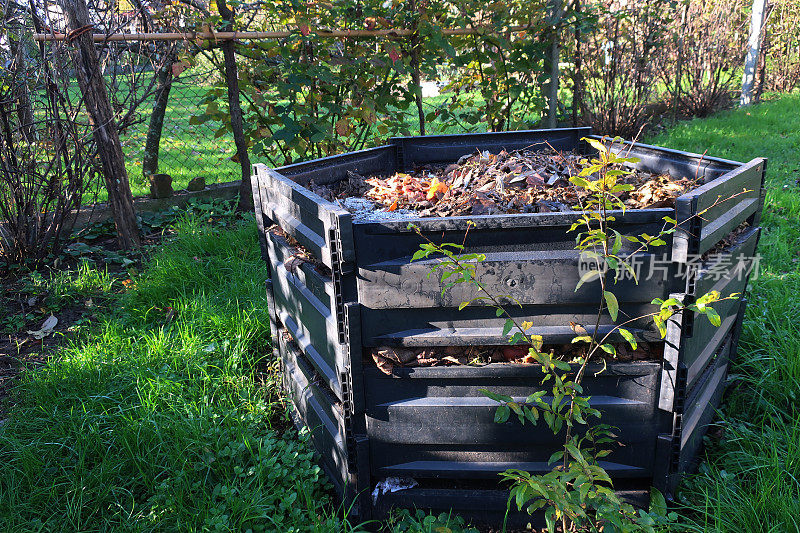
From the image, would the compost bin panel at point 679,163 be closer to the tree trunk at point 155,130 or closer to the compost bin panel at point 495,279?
the compost bin panel at point 495,279

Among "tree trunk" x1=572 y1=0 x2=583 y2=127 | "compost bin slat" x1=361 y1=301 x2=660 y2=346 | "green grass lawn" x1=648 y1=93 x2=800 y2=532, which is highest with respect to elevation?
"tree trunk" x1=572 y1=0 x2=583 y2=127

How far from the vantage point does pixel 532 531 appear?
7.00 feet

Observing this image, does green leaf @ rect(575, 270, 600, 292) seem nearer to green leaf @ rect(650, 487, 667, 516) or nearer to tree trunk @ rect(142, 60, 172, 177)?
green leaf @ rect(650, 487, 667, 516)

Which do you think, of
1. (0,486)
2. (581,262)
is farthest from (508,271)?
(0,486)

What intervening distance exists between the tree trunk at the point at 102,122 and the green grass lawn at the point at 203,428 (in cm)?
95

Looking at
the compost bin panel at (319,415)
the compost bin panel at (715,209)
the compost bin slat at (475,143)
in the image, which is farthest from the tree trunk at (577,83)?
the compost bin panel at (319,415)

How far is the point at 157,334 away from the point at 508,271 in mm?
2443

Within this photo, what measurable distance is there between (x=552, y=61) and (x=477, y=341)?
14.8ft

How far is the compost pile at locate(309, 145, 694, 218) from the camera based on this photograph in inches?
88.0

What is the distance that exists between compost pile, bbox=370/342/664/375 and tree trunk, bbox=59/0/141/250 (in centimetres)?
360

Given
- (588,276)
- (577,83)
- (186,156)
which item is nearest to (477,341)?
(588,276)

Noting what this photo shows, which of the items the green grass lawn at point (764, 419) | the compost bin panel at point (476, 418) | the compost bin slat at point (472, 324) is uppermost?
the compost bin slat at point (472, 324)

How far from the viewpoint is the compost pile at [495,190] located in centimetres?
224

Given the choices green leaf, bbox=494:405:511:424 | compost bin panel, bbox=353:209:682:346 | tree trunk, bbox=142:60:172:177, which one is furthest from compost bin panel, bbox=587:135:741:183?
tree trunk, bbox=142:60:172:177
